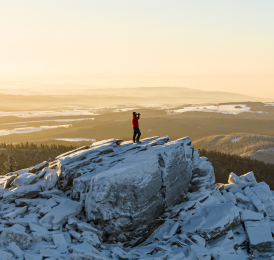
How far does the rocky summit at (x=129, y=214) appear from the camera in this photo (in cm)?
1469

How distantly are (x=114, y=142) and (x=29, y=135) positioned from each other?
109 m

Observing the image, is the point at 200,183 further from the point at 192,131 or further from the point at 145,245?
the point at 192,131

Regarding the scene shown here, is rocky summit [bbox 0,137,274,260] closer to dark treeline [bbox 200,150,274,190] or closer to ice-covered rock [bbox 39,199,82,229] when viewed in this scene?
ice-covered rock [bbox 39,199,82,229]

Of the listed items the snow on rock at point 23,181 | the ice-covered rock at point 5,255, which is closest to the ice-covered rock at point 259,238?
the ice-covered rock at point 5,255

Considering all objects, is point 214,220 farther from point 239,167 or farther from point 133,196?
point 239,167

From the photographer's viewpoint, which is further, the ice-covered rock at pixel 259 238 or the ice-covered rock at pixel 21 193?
the ice-covered rock at pixel 21 193

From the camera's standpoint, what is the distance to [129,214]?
1634 centimetres

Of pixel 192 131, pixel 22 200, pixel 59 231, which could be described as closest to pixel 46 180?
pixel 22 200

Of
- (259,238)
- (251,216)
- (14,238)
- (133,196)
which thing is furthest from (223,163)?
(14,238)

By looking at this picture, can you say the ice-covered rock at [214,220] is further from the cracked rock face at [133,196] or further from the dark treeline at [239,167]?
the dark treeline at [239,167]

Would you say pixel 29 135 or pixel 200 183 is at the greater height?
pixel 200 183

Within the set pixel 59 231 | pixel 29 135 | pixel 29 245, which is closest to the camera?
pixel 29 245

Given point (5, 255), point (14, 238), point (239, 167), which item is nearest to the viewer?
point (5, 255)

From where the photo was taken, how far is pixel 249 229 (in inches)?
679
